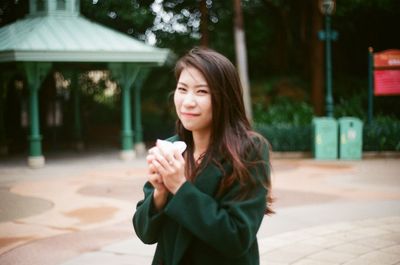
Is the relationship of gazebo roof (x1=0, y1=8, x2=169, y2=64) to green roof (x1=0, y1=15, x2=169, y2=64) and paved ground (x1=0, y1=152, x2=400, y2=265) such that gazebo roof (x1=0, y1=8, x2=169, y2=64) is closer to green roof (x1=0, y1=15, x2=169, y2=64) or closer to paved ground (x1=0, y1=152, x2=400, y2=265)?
green roof (x1=0, y1=15, x2=169, y2=64)

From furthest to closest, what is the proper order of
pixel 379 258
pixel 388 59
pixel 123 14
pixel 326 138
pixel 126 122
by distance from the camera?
pixel 123 14 < pixel 126 122 < pixel 388 59 < pixel 326 138 < pixel 379 258

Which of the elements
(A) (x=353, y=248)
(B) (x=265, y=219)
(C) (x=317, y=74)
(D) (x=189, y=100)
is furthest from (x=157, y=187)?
(C) (x=317, y=74)

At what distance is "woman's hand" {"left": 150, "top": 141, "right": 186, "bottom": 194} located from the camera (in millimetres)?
1798

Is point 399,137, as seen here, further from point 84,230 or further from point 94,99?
point 94,99

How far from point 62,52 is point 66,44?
56 centimetres

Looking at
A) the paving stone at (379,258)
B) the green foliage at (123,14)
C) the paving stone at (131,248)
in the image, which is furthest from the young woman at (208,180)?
the green foliage at (123,14)

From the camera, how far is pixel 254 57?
874 inches

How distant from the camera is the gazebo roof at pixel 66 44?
41.8ft

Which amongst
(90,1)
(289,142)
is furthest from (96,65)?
(289,142)

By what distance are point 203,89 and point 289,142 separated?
12.1m

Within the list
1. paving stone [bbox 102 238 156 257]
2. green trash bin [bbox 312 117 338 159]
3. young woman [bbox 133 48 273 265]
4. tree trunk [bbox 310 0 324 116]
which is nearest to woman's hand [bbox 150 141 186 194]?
young woman [bbox 133 48 273 265]

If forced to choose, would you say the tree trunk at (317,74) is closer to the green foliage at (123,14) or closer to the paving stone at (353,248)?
the green foliage at (123,14)

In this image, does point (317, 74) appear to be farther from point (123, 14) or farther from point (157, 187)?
point (157, 187)

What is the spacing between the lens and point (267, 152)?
1.98 metres
